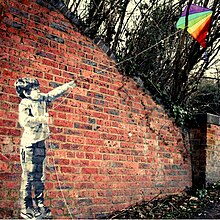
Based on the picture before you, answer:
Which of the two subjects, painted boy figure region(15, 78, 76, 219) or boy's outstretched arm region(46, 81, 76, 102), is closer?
painted boy figure region(15, 78, 76, 219)

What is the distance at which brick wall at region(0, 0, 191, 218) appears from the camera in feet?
12.4

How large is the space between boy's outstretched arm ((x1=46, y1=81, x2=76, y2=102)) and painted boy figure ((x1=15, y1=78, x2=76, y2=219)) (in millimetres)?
32

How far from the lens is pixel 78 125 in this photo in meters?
4.38

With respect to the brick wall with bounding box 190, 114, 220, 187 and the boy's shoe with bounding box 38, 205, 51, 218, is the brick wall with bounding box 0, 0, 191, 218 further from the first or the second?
the brick wall with bounding box 190, 114, 220, 187

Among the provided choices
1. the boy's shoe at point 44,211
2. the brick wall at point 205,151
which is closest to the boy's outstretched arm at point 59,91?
the boy's shoe at point 44,211

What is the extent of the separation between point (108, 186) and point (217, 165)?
301 cm

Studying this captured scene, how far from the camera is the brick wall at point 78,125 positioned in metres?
3.79

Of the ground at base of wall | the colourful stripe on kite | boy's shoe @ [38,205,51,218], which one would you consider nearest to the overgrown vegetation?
the colourful stripe on kite

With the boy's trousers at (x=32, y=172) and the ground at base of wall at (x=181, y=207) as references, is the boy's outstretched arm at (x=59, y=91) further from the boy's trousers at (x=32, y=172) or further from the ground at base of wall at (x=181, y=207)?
the ground at base of wall at (x=181, y=207)

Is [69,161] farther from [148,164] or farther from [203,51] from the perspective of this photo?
[203,51]

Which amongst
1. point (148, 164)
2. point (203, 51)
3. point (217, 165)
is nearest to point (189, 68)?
point (203, 51)

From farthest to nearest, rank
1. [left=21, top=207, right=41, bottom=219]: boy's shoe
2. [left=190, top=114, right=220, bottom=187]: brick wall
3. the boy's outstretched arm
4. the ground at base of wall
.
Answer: [left=190, top=114, right=220, bottom=187]: brick wall
the ground at base of wall
the boy's outstretched arm
[left=21, top=207, right=41, bottom=219]: boy's shoe

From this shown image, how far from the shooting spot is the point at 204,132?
21.0 ft

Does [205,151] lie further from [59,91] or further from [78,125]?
[59,91]
